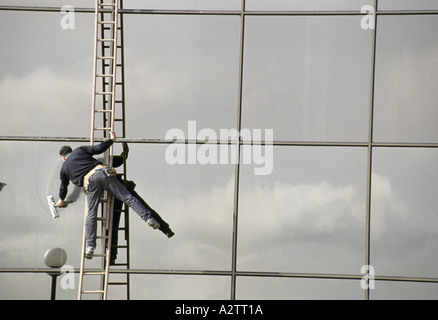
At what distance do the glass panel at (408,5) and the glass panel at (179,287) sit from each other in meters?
4.14

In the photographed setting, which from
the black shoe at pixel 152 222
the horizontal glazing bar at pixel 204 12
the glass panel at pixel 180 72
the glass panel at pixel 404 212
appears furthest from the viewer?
the horizontal glazing bar at pixel 204 12

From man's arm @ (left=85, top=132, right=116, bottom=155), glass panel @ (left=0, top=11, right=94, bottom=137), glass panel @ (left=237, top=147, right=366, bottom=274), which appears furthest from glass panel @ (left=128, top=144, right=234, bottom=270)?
glass panel @ (left=0, top=11, right=94, bottom=137)

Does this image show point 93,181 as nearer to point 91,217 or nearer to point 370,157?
point 91,217

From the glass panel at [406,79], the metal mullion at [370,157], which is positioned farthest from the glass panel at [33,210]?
the glass panel at [406,79]

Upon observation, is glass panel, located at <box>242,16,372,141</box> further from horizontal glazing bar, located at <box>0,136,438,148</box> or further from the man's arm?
the man's arm

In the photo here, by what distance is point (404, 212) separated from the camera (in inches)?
473

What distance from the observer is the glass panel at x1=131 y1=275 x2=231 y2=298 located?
12.0 meters

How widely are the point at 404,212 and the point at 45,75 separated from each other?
16.5ft

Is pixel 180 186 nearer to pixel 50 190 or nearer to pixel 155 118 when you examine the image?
pixel 155 118

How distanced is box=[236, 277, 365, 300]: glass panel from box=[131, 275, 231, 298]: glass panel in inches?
10.5

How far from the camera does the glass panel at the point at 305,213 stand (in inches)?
472

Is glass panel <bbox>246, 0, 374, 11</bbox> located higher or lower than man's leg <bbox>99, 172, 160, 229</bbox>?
higher

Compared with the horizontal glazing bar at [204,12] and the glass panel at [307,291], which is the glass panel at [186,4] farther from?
the glass panel at [307,291]

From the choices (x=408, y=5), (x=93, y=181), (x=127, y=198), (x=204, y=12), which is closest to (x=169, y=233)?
(x=127, y=198)
